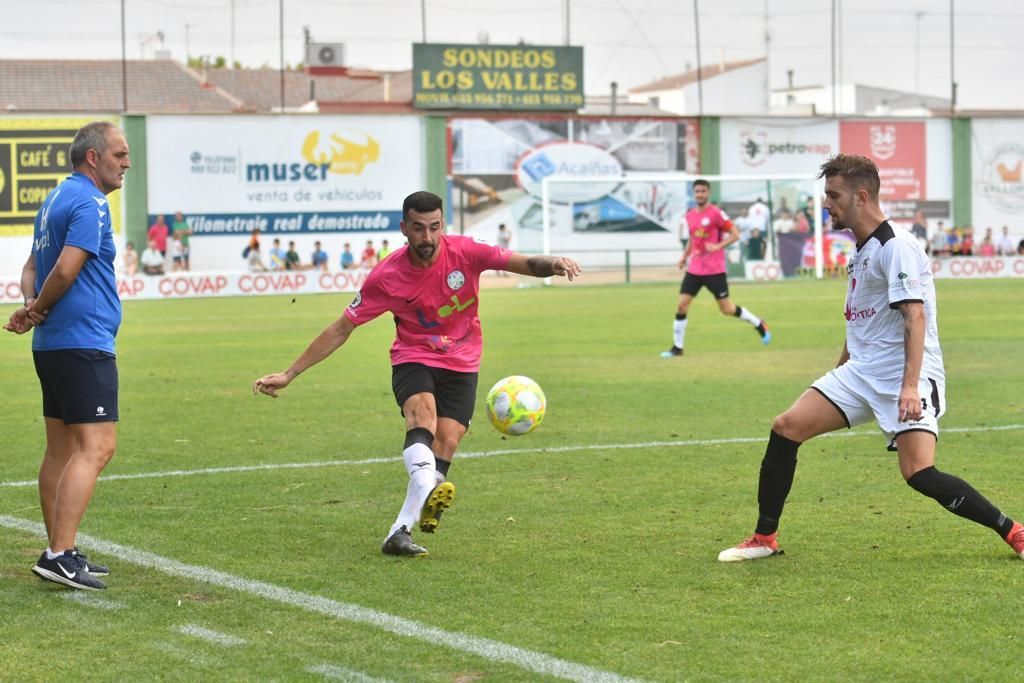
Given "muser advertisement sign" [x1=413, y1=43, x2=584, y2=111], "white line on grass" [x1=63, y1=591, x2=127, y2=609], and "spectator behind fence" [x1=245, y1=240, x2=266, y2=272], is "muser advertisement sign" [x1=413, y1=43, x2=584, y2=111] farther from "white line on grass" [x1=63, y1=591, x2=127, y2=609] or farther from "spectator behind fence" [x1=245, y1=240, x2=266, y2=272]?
"white line on grass" [x1=63, y1=591, x2=127, y2=609]

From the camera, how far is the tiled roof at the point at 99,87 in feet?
→ 214

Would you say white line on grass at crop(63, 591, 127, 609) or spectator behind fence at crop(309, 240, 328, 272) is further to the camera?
spectator behind fence at crop(309, 240, 328, 272)

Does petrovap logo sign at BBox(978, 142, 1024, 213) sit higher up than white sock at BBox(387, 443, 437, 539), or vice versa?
petrovap logo sign at BBox(978, 142, 1024, 213)

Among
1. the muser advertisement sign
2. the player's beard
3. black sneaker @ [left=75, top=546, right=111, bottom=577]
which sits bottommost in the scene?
black sneaker @ [left=75, top=546, right=111, bottom=577]

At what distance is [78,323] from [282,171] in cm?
4207

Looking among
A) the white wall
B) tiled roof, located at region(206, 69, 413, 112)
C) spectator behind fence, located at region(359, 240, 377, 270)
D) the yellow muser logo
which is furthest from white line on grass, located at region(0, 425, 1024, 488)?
the white wall

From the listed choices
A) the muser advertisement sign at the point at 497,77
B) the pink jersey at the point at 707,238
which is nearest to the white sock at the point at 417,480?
the pink jersey at the point at 707,238

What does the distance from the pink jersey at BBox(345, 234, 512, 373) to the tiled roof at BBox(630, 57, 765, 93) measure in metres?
65.0

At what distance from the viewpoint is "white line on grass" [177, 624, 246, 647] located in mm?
5652

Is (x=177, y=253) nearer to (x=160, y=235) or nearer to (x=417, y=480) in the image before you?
(x=160, y=235)

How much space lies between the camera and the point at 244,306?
32.8m

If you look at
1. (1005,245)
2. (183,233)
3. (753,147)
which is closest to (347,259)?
(183,233)

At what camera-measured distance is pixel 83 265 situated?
6680 millimetres

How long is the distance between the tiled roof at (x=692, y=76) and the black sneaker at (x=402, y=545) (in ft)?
216
